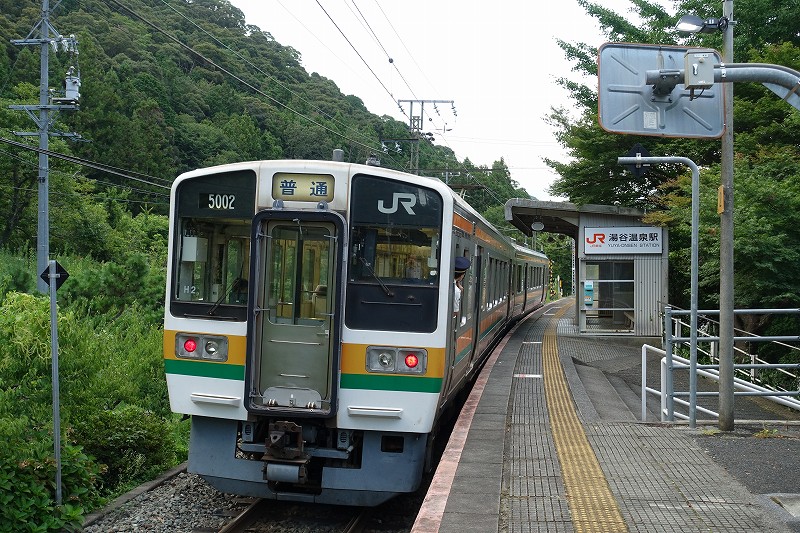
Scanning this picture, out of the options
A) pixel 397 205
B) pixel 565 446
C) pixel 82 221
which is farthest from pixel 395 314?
pixel 82 221

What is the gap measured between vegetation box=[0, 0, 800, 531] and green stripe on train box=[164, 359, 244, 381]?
5.39ft

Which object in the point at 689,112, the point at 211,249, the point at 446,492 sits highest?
the point at 689,112

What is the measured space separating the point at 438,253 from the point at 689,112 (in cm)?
241

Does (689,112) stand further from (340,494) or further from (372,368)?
(340,494)

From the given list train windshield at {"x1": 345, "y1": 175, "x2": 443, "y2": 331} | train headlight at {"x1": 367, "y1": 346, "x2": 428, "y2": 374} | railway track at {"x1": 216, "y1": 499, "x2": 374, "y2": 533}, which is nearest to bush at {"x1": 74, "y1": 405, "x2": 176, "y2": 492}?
railway track at {"x1": 216, "y1": 499, "x2": 374, "y2": 533}

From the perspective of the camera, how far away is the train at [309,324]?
21.1 ft

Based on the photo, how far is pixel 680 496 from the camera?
5629 mm

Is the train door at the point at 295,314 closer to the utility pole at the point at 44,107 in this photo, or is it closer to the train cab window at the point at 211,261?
the train cab window at the point at 211,261

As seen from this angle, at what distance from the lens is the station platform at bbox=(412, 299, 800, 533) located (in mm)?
5109

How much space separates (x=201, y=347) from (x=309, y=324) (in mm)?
950

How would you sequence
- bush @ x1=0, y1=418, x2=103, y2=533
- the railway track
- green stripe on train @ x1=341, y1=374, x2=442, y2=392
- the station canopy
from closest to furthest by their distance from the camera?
green stripe on train @ x1=341, y1=374, x2=442, y2=392 < the railway track < bush @ x1=0, y1=418, x2=103, y2=533 < the station canopy

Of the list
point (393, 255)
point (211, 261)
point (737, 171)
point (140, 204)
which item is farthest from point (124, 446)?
point (140, 204)

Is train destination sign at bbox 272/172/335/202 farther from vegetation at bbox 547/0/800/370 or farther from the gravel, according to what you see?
vegetation at bbox 547/0/800/370

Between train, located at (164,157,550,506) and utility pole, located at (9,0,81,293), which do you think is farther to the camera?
utility pole, located at (9,0,81,293)
